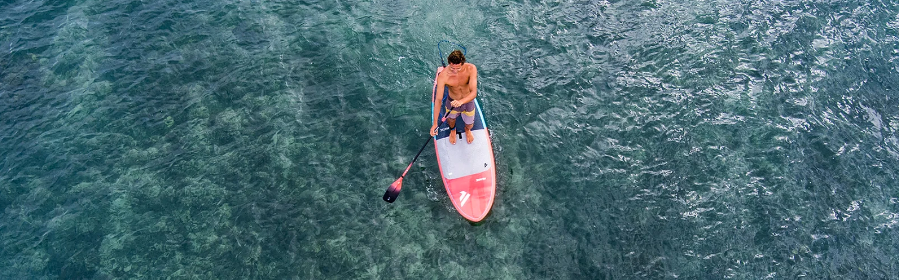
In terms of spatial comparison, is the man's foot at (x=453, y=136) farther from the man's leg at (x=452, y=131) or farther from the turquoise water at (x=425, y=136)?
the turquoise water at (x=425, y=136)

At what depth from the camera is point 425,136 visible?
14047 millimetres

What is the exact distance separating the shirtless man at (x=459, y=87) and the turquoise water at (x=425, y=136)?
169 cm

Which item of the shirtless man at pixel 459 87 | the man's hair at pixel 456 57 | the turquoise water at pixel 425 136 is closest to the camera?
the man's hair at pixel 456 57

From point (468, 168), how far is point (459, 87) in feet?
6.68

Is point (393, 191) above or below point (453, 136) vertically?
below

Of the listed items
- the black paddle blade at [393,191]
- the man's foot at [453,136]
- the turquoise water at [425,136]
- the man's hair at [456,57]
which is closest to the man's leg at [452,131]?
the man's foot at [453,136]

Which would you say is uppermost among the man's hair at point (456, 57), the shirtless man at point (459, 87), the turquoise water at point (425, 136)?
the man's hair at point (456, 57)

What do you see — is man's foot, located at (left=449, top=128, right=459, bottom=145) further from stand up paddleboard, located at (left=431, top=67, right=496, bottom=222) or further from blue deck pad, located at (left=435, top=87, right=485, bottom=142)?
blue deck pad, located at (left=435, top=87, right=485, bottom=142)

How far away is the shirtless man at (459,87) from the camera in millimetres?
11293

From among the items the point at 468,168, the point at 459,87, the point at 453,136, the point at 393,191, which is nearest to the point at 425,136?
the point at 453,136

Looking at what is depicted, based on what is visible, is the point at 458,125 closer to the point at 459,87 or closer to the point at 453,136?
the point at 453,136

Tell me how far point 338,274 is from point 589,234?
5.69 m

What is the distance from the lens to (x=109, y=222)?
12672 mm

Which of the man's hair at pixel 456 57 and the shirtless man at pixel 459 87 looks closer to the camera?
the man's hair at pixel 456 57
